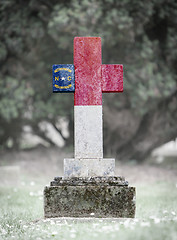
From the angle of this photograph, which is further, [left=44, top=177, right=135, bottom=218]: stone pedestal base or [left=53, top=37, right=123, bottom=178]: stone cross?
[left=53, top=37, right=123, bottom=178]: stone cross

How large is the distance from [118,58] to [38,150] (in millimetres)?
4440

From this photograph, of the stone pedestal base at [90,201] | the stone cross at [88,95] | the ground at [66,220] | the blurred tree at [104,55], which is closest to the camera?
the ground at [66,220]

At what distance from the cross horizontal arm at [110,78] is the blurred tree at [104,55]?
15.7ft

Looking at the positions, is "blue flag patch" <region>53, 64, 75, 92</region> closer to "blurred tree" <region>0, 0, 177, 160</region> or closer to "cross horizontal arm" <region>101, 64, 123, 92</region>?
"cross horizontal arm" <region>101, 64, 123, 92</region>

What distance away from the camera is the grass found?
3514mm

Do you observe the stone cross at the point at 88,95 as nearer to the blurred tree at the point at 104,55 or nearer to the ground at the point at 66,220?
the ground at the point at 66,220

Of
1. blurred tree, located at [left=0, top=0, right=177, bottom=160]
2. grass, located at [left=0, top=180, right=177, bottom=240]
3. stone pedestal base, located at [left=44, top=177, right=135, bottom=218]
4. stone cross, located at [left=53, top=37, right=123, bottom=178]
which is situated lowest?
grass, located at [left=0, top=180, right=177, bottom=240]

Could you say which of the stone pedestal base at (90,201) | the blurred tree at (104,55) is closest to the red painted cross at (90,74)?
the stone pedestal base at (90,201)

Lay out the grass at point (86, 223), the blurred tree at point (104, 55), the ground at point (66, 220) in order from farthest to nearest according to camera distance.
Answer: the blurred tree at point (104, 55) < the ground at point (66, 220) < the grass at point (86, 223)

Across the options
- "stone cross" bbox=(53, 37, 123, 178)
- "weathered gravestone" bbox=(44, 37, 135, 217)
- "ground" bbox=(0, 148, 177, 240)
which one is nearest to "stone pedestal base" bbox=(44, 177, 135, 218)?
"weathered gravestone" bbox=(44, 37, 135, 217)

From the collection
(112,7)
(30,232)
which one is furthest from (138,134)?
(30,232)

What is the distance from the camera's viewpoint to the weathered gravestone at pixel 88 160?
14.7 ft

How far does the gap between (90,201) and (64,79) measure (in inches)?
67.6

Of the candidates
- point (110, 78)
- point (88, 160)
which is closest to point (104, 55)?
point (110, 78)
